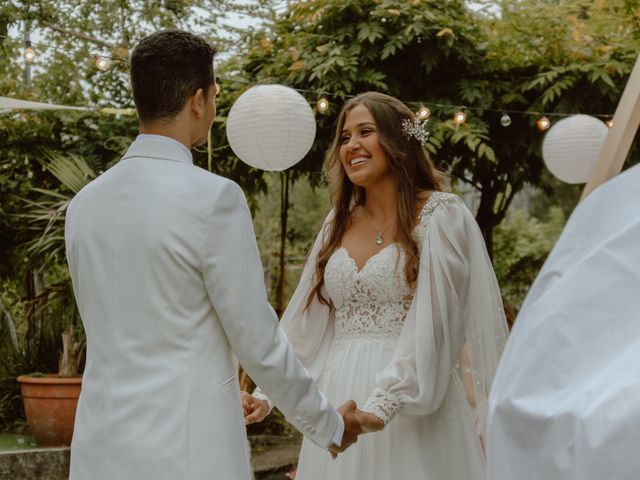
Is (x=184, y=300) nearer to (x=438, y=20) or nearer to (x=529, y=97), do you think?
(x=438, y=20)

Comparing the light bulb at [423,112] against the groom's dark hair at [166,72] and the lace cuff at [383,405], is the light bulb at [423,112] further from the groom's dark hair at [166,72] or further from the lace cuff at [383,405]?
the groom's dark hair at [166,72]

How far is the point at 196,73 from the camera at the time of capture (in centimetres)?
225

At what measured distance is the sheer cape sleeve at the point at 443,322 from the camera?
2918 millimetres

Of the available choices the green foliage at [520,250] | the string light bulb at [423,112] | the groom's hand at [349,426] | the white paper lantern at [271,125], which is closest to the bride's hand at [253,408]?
the groom's hand at [349,426]

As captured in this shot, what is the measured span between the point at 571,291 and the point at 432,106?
5847 millimetres

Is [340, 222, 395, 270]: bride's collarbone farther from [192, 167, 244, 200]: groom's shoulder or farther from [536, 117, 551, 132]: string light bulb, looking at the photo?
[536, 117, 551, 132]: string light bulb

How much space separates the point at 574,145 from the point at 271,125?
2261mm

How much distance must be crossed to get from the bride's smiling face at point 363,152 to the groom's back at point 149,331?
1.21 m

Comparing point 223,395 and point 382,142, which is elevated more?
point 382,142

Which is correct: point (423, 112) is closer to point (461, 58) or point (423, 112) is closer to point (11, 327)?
point (461, 58)

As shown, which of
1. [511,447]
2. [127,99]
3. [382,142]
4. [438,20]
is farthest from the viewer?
[127,99]

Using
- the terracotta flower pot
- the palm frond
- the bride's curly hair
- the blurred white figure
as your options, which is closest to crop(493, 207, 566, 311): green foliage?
the palm frond

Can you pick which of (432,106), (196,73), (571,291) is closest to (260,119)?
(432,106)

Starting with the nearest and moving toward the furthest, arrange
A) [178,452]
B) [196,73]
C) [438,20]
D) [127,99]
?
[178,452], [196,73], [438,20], [127,99]
